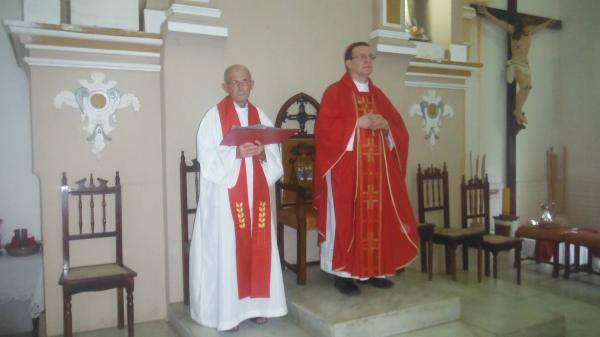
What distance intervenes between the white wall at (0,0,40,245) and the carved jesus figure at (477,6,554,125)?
6408 mm

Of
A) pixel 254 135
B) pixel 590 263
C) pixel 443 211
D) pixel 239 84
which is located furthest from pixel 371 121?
pixel 590 263

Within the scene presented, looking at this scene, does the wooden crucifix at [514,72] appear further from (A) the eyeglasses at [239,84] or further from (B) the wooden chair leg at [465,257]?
(A) the eyeglasses at [239,84]

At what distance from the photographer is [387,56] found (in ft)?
16.6

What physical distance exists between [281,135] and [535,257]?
488 cm

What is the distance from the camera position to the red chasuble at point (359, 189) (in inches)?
147

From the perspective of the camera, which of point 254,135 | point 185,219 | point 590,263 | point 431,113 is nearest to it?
point 254,135

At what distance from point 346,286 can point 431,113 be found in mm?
2822

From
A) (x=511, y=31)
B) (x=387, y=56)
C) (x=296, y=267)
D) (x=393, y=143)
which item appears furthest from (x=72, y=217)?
(x=511, y=31)

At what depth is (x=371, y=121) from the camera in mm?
3697

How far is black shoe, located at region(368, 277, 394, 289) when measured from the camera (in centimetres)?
396

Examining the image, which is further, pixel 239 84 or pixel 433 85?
pixel 433 85

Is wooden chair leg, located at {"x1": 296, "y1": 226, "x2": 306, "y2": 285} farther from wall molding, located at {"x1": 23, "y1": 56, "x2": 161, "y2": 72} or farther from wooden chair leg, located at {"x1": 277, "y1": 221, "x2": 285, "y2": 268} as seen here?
wall molding, located at {"x1": 23, "y1": 56, "x2": 161, "y2": 72}

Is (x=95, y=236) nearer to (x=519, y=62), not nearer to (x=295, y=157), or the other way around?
(x=295, y=157)

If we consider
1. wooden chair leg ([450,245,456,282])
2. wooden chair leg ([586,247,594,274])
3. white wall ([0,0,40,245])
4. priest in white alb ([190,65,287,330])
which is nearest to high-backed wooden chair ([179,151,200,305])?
priest in white alb ([190,65,287,330])
